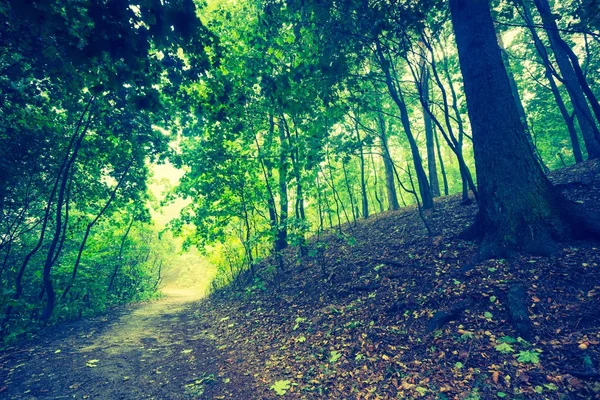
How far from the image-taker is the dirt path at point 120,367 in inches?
158

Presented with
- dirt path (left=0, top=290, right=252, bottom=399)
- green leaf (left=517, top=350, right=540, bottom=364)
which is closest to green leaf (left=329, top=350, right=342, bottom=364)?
dirt path (left=0, top=290, right=252, bottom=399)

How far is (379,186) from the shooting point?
2880 centimetres

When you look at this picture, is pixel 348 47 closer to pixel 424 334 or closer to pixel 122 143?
pixel 424 334

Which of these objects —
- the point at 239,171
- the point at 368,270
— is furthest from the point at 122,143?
the point at 368,270

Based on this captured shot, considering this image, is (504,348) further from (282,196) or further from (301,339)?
(282,196)

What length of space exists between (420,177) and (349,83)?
6.15 meters

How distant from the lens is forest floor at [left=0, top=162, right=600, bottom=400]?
300 cm

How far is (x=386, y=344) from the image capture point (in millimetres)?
4102

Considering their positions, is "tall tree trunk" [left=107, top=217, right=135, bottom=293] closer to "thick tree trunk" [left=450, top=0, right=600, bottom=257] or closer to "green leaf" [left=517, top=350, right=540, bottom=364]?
"thick tree trunk" [left=450, top=0, right=600, bottom=257]

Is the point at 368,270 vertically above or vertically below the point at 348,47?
below

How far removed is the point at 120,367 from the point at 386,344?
488cm

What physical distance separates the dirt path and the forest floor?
1.2 inches

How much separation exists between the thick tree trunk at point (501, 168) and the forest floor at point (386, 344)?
389 mm

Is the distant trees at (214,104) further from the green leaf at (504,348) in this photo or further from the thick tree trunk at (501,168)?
the green leaf at (504,348)
